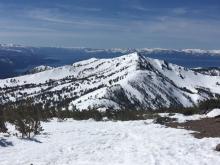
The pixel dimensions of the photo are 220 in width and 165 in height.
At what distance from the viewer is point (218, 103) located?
60844mm

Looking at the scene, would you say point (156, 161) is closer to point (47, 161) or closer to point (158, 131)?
point (47, 161)

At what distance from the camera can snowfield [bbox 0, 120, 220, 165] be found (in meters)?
23.8

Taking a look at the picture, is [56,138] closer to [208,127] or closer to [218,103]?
[208,127]

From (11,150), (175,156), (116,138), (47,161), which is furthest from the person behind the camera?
(116,138)

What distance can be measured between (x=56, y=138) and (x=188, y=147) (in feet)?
35.2

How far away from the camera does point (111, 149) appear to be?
27922 mm

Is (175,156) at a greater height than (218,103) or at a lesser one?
lesser

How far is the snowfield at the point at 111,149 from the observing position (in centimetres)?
2377

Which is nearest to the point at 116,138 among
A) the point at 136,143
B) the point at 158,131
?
the point at 136,143

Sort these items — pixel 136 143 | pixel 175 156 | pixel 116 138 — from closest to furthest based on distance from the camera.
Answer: pixel 175 156, pixel 136 143, pixel 116 138

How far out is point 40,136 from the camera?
34.6 metres

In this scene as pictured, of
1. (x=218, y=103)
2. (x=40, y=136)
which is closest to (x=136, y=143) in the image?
(x=40, y=136)

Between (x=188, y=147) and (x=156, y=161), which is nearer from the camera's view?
(x=156, y=161)

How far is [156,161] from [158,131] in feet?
48.2
